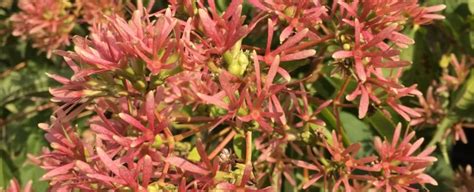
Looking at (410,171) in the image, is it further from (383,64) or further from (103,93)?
(103,93)

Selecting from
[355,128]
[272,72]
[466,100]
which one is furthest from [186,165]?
[466,100]

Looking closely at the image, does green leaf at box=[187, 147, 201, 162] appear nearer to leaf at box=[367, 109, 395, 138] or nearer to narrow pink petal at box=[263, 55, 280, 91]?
narrow pink petal at box=[263, 55, 280, 91]

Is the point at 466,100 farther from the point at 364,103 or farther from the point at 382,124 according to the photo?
the point at 364,103

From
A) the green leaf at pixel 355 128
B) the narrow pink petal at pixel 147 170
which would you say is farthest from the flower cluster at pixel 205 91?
the green leaf at pixel 355 128

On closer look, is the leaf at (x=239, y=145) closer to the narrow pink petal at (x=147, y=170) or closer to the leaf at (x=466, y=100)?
the narrow pink petal at (x=147, y=170)

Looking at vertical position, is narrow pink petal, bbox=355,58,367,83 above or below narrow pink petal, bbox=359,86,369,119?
above

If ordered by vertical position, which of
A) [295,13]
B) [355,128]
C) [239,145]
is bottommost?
[355,128]

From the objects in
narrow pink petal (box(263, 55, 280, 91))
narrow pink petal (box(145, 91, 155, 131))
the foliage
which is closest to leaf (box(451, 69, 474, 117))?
the foliage

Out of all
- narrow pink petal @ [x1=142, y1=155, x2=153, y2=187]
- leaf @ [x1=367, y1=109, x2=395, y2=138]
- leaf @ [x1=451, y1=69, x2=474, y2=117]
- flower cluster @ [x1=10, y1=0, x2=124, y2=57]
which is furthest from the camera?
flower cluster @ [x1=10, y1=0, x2=124, y2=57]
